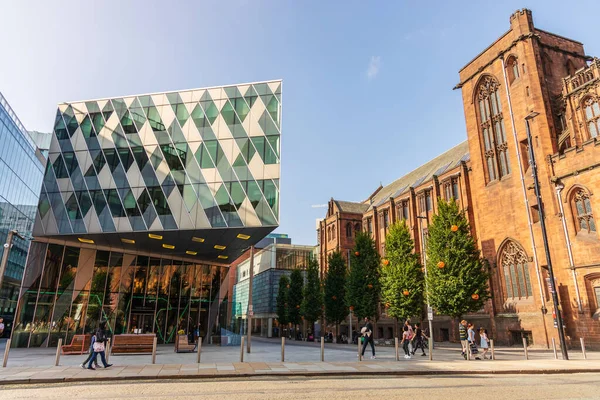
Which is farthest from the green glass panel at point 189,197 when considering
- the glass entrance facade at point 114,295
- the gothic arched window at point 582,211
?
the gothic arched window at point 582,211

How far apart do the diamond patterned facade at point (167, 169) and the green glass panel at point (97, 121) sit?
0.09m

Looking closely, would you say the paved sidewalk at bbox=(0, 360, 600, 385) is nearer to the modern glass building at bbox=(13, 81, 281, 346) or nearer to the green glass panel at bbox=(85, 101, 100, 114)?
the modern glass building at bbox=(13, 81, 281, 346)

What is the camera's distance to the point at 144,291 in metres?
35.8

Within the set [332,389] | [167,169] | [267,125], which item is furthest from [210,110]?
[332,389]

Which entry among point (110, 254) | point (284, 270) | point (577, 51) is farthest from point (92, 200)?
point (284, 270)

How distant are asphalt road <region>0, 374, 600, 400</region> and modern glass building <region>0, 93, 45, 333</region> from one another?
28317 mm

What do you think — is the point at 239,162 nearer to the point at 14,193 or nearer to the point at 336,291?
the point at 14,193

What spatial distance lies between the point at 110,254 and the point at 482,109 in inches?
1489

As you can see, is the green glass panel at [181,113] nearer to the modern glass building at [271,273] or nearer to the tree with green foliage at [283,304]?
the tree with green foliage at [283,304]

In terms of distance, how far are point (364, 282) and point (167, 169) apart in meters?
24.7

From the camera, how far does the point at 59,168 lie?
30312 millimetres

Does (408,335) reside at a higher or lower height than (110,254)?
lower

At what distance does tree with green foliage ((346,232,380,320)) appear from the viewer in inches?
1649

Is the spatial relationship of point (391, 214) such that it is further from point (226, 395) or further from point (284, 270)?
point (226, 395)
